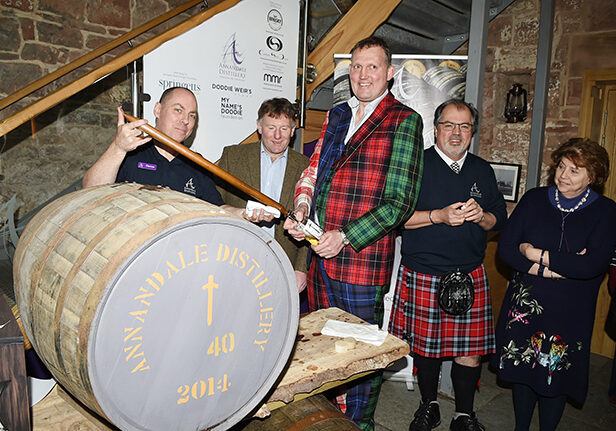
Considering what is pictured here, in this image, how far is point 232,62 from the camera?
3170 millimetres

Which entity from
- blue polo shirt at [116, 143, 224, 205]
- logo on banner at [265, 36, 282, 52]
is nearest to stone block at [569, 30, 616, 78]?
logo on banner at [265, 36, 282, 52]

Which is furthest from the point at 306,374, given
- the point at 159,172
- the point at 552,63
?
the point at 552,63

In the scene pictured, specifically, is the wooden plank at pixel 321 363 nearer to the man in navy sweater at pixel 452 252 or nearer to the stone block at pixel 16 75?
the man in navy sweater at pixel 452 252

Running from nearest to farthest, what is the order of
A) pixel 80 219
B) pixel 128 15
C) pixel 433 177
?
pixel 80 219 < pixel 433 177 < pixel 128 15

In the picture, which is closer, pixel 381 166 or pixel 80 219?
pixel 80 219

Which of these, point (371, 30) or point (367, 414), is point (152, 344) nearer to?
point (367, 414)

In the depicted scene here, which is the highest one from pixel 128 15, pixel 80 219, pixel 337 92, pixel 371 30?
pixel 128 15

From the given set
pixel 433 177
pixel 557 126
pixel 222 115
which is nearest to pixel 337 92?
pixel 222 115

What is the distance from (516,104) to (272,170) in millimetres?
2773

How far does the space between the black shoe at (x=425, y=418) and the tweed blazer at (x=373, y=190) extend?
41.0 inches

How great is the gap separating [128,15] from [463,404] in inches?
182

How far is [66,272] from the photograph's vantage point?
43.8 inches

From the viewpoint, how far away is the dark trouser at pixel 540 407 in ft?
7.95

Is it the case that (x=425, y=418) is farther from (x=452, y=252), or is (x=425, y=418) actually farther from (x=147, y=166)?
(x=147, y=166)
